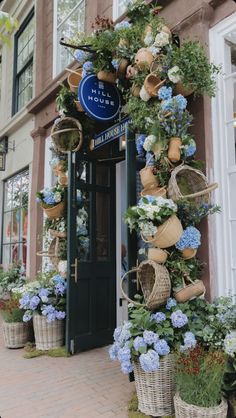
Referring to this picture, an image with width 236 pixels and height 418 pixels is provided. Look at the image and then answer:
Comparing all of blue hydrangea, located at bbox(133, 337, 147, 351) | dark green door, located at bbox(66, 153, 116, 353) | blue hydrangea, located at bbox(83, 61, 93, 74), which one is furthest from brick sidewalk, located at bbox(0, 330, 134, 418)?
blue hydrangea, located at bbox(83, 61, 93, 74)

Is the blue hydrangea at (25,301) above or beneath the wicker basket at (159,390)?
above

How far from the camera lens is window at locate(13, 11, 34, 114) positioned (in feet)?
28.0

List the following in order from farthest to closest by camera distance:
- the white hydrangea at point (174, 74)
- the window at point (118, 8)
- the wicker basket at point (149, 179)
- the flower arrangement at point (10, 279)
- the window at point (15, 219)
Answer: the window at point (15, 219)
the flower arrangement at point (10, 279)
the window at point (118, 8)
the wicker basket at point (149, 179)
the white hydrangea at point (174, 74)

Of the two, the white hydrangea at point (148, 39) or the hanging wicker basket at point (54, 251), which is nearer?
the white hydrangea at point (148, 39)

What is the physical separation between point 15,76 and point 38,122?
2.57 meters

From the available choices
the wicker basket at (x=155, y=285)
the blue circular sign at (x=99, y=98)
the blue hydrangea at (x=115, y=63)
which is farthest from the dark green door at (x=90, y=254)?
the wicker basket at (x=155, y=285)

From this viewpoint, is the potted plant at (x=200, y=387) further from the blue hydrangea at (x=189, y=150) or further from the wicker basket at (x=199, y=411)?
the blue hydrangea at (x=189, y=150)

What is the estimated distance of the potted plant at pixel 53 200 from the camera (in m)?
5.09

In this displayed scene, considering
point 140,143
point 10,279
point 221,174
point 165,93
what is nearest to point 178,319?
point 221,174

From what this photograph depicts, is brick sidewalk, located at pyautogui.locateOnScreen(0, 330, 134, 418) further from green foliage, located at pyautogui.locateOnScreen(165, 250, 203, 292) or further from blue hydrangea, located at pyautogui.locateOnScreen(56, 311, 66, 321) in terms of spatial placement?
green foliage, located at pyautogui.locateOnScreen(165, 250, 203, 292)

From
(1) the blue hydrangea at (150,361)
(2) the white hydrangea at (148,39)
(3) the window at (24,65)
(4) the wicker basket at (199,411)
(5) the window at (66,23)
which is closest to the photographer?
(4) the wicker basket at (199,411)

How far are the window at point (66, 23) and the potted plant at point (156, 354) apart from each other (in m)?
5.13

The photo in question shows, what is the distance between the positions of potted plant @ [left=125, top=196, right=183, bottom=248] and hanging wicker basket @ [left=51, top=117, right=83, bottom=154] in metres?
2.07

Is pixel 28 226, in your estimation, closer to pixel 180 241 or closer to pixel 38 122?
pixel 38 122
